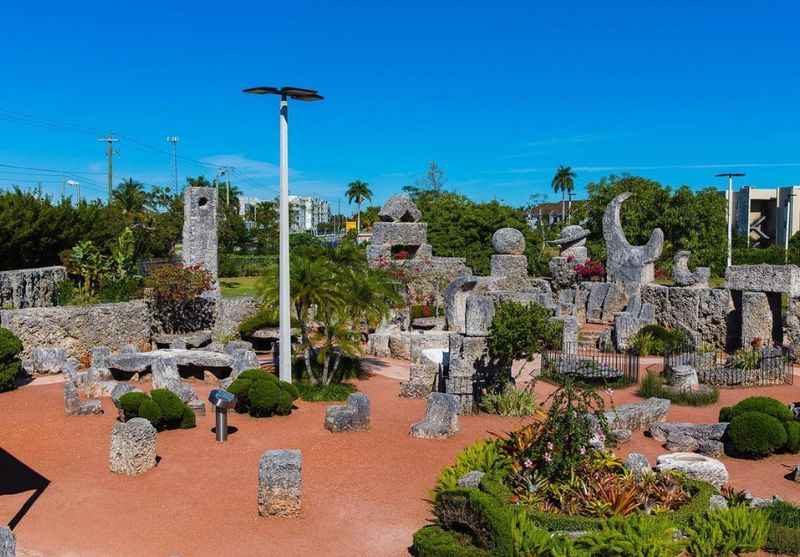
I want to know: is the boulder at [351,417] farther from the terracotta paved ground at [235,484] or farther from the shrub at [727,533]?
the shrub at [727,533]

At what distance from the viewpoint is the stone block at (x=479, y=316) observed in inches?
583

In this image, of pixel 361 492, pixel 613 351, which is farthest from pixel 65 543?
pixel 613 351

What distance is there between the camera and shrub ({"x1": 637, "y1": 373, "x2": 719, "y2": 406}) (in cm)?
1565

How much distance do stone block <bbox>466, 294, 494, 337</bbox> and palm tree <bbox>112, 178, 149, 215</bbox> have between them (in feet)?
141

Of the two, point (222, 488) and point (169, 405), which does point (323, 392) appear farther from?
point (222, 488)

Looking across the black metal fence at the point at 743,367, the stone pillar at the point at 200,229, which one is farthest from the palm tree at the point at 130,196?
the black metal fence at the point at 743,367

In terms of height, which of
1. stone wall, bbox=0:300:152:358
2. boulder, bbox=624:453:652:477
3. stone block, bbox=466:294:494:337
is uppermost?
stone block, bbox=466:294:494:337

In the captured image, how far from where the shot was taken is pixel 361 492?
10.2m

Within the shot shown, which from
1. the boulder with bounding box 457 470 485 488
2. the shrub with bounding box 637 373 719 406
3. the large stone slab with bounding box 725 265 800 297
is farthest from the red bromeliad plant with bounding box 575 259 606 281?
the boulder with bounding box 457 470 485 488

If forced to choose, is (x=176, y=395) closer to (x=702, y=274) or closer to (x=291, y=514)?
(x=291, y=514)

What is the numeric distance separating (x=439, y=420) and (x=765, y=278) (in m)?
11.9

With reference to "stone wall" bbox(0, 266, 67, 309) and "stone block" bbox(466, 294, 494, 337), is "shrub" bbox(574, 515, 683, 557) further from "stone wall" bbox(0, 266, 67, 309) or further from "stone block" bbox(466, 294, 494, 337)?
"stone wall" bbox(0, 266, 67, 309)

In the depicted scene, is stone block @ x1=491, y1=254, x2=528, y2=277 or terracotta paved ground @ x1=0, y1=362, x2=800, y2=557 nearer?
terracotta paved ground @ x1=0, y1=362, x2=800, y2=557

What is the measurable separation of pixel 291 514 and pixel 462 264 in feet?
65.7
